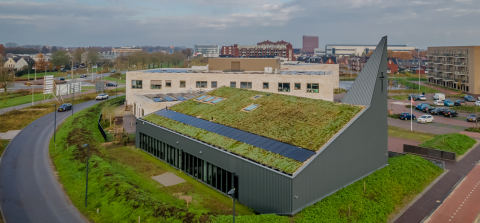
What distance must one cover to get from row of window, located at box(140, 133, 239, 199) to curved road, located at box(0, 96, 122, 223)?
Result: 10573 mm

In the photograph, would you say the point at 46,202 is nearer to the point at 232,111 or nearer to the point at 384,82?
the point at 232,111

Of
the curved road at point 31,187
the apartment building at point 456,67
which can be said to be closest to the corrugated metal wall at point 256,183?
the curved road at point 31,187

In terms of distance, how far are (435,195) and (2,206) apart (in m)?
36.1

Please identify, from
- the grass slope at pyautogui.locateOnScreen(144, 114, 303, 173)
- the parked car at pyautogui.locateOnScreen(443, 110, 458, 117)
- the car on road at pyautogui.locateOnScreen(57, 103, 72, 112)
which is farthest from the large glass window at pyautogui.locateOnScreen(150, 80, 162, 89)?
the parked car at pyautogui.locateOnScreen(443, 110, 458, 117)

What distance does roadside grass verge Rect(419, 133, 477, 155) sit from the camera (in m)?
39.5

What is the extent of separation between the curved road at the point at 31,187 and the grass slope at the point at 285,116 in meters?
16.3

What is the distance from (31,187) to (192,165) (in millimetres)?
15178

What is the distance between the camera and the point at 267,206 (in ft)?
81.0

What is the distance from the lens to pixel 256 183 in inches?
1002

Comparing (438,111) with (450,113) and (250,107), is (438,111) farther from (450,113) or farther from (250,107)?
(250,107)

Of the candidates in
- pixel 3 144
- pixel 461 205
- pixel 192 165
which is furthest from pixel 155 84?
pixel 461 205

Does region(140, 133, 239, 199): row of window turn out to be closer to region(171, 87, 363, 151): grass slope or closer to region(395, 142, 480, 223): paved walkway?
region(171, 87, 363, 151): grass slope

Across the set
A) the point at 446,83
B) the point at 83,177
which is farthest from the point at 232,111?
the point at 446,83

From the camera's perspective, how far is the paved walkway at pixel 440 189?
2478 centimetres
